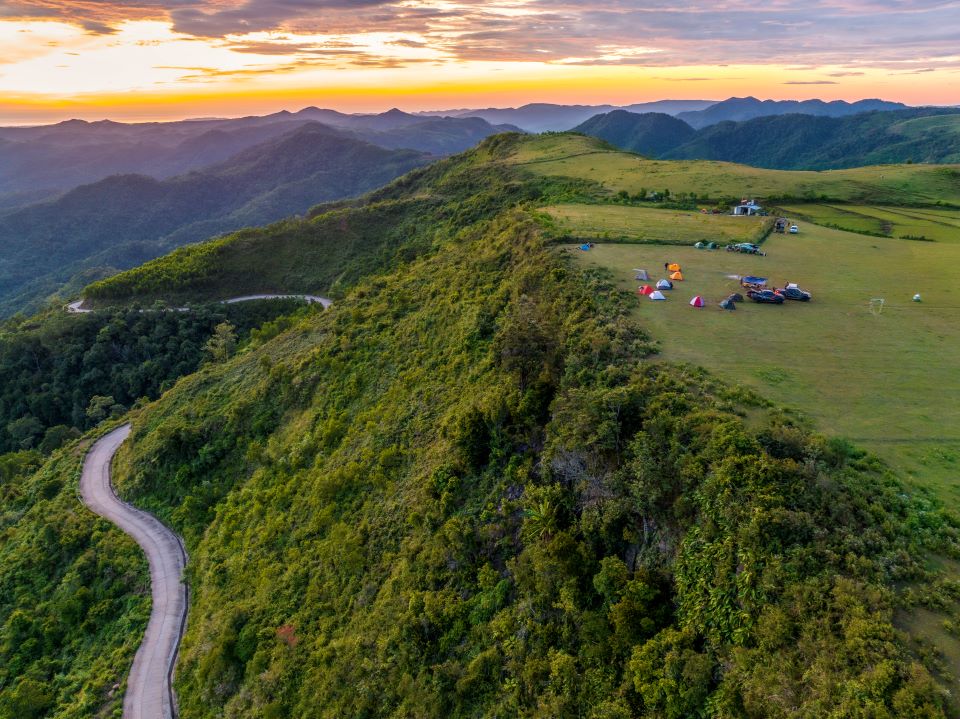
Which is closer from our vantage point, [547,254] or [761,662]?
[761,662]

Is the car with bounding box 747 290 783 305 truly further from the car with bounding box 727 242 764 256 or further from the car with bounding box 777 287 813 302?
the car with bounding box 727 242 764 256

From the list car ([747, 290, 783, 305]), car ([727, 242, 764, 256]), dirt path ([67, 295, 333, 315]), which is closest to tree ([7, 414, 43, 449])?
dirt path ([67, 295, 333, 315])

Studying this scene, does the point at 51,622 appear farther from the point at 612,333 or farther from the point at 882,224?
the point at 882,224

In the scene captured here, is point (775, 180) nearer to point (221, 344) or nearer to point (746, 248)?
point (746, 248)

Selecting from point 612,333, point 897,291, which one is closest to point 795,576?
point 612,333

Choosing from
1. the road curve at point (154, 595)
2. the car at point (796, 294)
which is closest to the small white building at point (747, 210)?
the car at point (796, 294)

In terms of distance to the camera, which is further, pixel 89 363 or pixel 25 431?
pixel 89 363

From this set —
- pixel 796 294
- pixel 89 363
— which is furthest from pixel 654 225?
pixel 89 363
